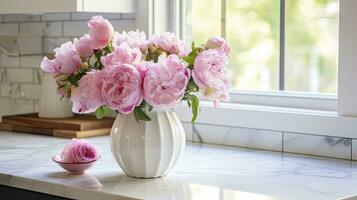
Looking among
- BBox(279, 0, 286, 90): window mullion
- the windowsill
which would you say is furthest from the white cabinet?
BBox(279, 0, 286, 90): window mullion

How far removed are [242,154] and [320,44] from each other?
0.49 metres

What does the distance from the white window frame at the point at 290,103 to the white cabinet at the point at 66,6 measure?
0.09m

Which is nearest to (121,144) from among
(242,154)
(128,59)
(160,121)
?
(160,121)

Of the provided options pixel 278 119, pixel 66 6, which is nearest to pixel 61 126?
pixel 66 6

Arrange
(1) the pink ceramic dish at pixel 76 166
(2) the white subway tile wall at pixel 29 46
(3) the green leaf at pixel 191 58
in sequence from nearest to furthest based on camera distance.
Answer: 1. (3) the green leaf at pixel 191 58
2. (1) the pink ceramic dish at pixel 76 166
3. (2) the white subway tile wall at pixel 29 46

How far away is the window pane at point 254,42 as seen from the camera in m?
2.67

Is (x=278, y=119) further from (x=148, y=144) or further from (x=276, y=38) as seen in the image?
(x=148, y=144)

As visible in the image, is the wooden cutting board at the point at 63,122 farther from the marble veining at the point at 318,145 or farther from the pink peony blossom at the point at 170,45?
the pink peony blossom at the point at 170,45

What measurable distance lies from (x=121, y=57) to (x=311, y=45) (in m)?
0.96

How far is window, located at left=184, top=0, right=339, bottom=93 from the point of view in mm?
2521

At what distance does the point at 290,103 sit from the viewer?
2.59 m

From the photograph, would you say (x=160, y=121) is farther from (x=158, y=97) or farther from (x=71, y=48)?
(x=71, y=48)

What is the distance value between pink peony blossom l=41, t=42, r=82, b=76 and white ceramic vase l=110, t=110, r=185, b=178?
0.21 metres

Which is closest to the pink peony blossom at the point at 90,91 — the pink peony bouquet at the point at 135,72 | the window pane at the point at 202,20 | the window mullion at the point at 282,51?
the pink peony bouquet at the point at 135,72
